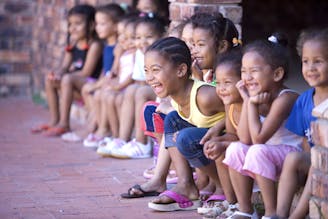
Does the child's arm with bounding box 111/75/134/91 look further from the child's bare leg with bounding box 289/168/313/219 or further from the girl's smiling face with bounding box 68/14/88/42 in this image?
the child's bare leg with bounding box 289/168/313/219

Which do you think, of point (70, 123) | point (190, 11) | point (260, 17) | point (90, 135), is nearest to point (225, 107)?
point (190, 11)

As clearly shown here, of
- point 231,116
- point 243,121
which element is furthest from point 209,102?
point 243,121

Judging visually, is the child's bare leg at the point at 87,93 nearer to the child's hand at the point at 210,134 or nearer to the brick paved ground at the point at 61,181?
the brick paved ground at the point at 61,181

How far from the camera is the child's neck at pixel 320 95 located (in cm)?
405

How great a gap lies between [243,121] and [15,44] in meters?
6.19

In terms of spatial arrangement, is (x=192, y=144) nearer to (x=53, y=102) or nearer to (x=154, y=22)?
(x=154, y=22)

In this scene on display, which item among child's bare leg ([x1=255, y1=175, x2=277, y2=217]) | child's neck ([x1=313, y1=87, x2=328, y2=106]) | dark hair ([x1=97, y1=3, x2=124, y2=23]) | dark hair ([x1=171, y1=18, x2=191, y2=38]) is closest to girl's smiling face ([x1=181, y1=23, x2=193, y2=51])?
dark hair ([x1=171, y1=18, x2=191, y2=38])

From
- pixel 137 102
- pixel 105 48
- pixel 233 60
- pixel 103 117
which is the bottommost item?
pixel 103 117

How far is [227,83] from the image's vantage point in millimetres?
4449

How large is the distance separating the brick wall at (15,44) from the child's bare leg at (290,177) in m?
6.45

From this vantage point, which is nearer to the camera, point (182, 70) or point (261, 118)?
point (261, 118)

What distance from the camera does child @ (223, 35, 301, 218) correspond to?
13.5ft

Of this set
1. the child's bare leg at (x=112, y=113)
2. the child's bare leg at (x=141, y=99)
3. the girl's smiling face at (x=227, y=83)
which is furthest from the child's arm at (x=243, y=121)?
the child's bare leg at (x=112, y=113)

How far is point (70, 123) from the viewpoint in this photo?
8.14 m
